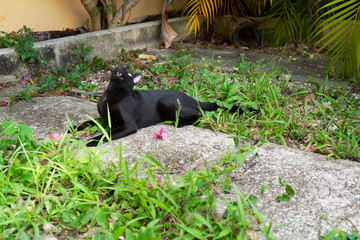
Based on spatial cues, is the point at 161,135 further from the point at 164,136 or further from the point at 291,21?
the point at 291,21

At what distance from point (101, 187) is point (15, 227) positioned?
41cm

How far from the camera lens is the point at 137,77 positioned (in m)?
2.69

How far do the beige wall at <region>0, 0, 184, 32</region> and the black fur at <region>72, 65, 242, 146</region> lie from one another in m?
2.00

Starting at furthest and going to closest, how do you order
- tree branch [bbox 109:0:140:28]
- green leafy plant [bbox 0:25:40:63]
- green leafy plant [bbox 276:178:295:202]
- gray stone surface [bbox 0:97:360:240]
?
tree branch [bbox 109:0:140:28] < green leafy plant [bbox 0:25:40:63] < green leafy plant [bbox 276:178:295:202] < gray stone surface [bbox 0:97:360:240]

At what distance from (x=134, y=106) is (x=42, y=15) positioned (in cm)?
231

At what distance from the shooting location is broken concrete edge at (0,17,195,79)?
3.62m

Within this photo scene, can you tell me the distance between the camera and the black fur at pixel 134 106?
254 cm

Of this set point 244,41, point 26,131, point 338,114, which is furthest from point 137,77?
point 244,41

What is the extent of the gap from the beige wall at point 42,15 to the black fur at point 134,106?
6.57ft

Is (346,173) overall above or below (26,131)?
below

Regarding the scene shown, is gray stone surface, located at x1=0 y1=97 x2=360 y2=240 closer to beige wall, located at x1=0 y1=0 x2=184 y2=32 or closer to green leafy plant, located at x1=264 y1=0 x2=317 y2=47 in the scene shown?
beige wall, located at x1=0 y1=0 x2=184 y2=32

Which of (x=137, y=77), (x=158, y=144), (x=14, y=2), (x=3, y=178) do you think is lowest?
(x=158, y=144)

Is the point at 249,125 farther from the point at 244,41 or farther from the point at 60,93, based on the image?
the point at 244,41

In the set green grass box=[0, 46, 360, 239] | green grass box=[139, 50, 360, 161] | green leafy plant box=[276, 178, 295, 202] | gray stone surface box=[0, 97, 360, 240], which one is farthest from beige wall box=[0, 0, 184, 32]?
green leafy plant box=[276, 178, 295, 202]
